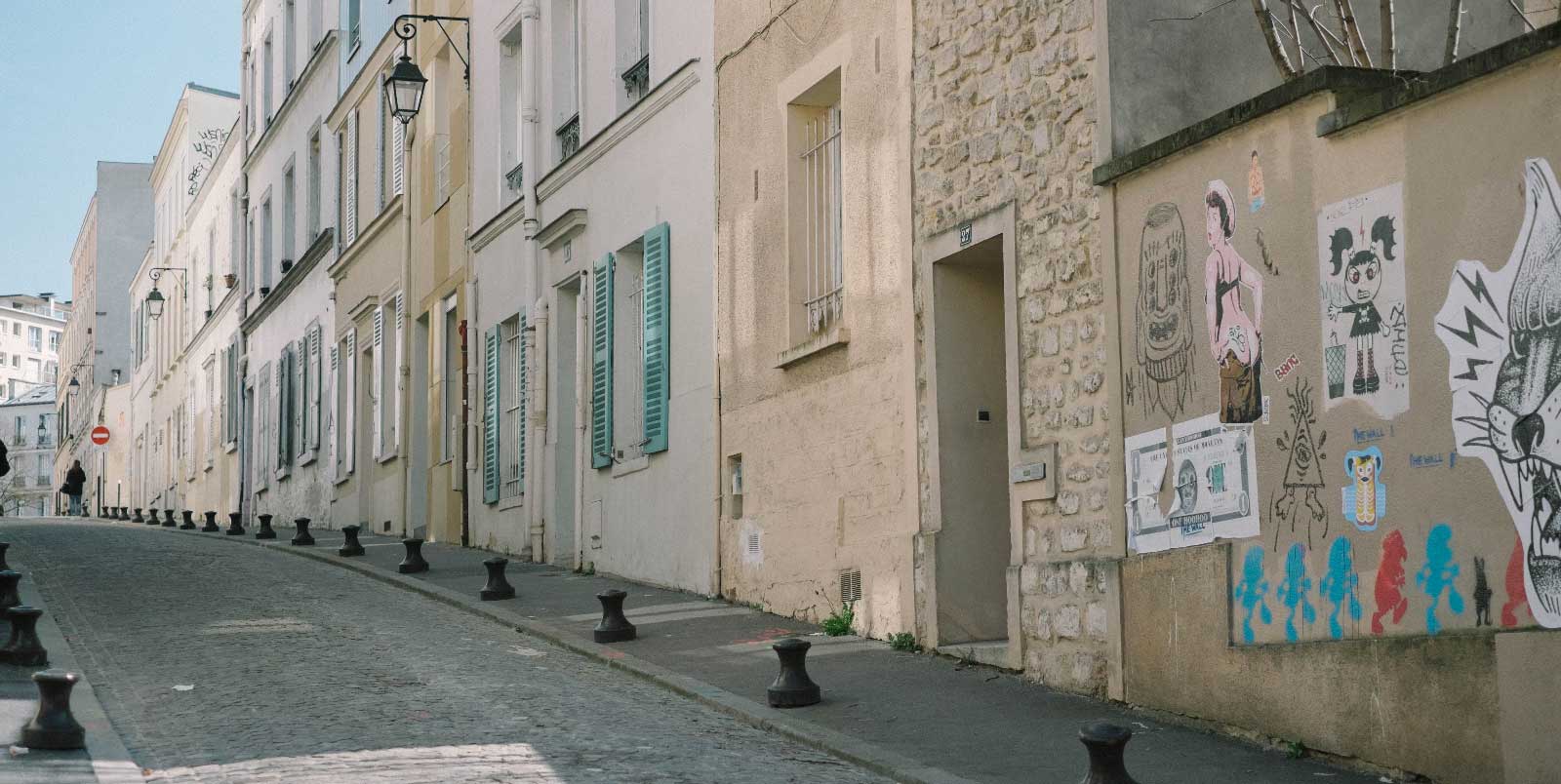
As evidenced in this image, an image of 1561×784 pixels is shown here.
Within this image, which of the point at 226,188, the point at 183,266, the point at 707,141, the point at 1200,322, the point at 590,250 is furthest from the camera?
the point at 183,266

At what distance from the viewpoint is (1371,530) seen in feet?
26.4

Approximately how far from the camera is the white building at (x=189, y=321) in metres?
40.4

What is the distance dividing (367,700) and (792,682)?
2227 mm

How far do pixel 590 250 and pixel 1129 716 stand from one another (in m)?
10.1

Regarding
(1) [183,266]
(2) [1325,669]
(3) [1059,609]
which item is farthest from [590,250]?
(1) [183,266]

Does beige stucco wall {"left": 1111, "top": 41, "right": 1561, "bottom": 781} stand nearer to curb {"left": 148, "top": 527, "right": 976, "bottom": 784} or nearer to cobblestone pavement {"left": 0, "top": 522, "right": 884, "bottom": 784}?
curb {"left": 148, "top": 527, "right": 976, "bottom": 784}

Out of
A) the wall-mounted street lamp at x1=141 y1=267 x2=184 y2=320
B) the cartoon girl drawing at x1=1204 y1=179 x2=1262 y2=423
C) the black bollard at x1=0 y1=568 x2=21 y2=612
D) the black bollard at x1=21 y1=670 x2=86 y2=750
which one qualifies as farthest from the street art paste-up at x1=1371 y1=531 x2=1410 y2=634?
the wall-mounted street lamp at x1=141 y1=267 x2=184 y2=320

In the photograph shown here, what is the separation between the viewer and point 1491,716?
7168 mm

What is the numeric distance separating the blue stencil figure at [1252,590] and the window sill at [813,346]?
4437 mm

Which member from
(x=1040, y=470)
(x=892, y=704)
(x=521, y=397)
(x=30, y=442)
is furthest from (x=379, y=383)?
(x=30, y=442)

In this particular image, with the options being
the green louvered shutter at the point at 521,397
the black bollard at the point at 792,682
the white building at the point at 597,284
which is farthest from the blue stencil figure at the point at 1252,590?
the green louvered shutter at the point at 521,397

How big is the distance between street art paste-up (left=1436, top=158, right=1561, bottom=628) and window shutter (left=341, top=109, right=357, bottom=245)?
74.4ft

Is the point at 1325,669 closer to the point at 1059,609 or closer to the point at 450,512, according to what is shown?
the point at 1059,609

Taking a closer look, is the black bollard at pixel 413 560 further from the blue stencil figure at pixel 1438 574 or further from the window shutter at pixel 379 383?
the blue stencil figure at pixel 1438 574
